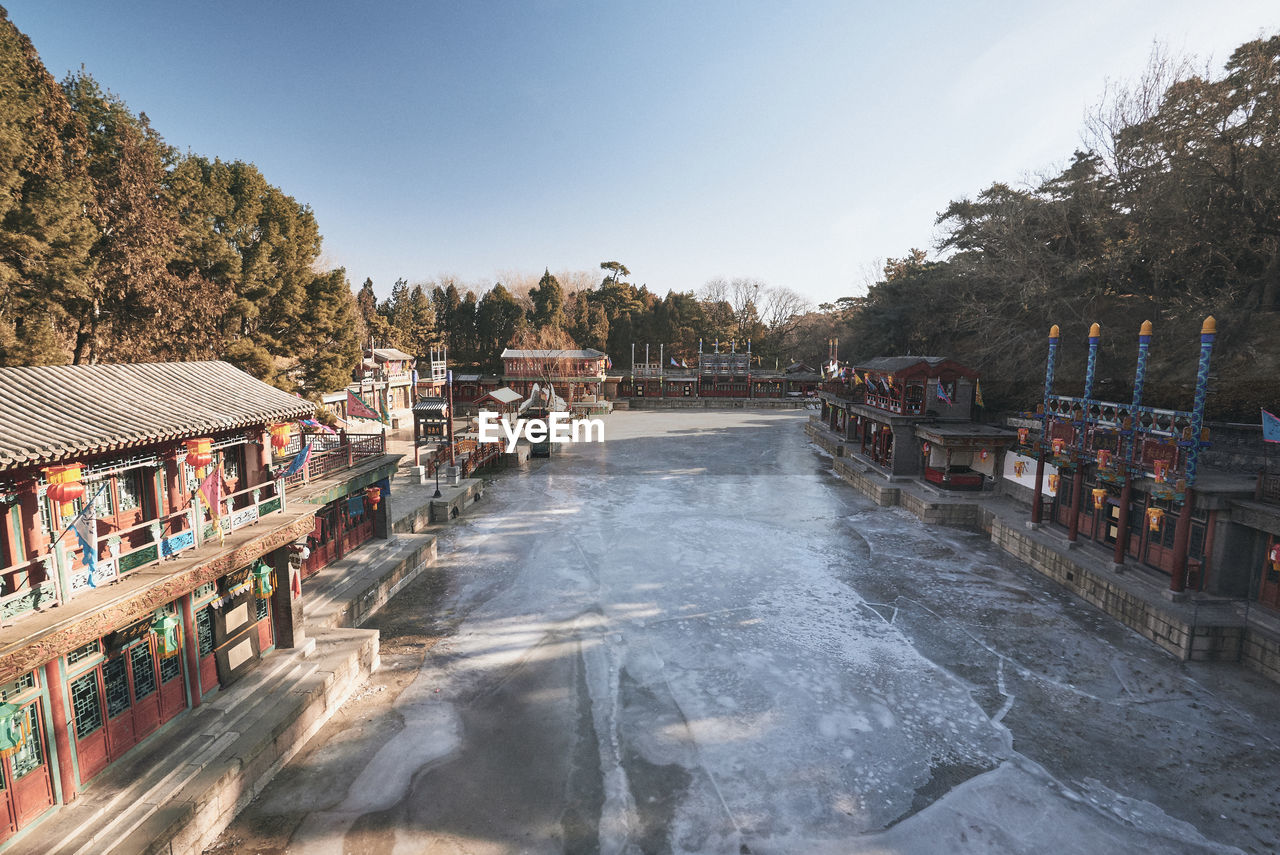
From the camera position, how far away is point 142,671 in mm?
9000

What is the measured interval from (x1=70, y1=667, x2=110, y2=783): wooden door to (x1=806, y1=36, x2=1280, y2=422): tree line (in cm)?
2751

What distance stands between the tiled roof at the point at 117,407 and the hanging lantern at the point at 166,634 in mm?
2680

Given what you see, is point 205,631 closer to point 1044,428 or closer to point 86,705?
point 86,705

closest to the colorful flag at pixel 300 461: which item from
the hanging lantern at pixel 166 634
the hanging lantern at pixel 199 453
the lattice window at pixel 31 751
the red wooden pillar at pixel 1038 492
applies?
the hanging lantern at pixel 199 453

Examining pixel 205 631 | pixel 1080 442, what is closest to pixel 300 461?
pixel 205 631

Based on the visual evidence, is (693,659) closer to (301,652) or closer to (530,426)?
(301,652)

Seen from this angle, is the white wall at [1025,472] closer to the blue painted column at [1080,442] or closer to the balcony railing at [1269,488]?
the blue painted column at [1080,442]

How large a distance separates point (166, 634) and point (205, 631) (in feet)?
5.00

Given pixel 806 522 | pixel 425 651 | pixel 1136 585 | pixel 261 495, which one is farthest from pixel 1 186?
pixel 1136 585

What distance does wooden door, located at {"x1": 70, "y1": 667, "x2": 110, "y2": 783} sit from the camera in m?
8.05

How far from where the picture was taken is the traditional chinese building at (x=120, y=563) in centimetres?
741

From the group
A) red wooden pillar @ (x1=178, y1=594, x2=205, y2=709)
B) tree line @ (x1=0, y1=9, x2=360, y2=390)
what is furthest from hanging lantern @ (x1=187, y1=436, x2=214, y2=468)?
tree line @ (x1=0, y1=9, x2=360, y2=390)

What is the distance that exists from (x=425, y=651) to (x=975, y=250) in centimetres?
3783

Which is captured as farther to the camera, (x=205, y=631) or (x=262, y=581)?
(x=262, y=581)
